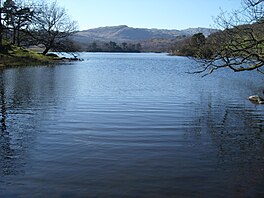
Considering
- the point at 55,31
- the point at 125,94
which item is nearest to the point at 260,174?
the point at 125,94

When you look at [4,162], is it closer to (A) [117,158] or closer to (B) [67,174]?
(B) [67,174]

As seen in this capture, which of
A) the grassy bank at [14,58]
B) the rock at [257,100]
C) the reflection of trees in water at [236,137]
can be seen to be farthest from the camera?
the grassy bank at [14,58]

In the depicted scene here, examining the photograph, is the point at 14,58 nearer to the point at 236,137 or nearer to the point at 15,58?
the point at 15,58

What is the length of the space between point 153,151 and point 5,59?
2000 inches

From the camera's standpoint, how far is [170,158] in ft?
39.8

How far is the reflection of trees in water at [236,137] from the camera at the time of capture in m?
10.7

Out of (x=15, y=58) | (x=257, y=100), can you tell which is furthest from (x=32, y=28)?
(x=257, y=100)

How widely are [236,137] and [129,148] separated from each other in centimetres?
506

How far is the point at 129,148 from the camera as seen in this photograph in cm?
1317

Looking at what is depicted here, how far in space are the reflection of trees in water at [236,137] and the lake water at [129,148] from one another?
3 cm

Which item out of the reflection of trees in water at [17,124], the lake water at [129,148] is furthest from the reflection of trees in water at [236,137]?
the reflection of trees in water at [17,124]

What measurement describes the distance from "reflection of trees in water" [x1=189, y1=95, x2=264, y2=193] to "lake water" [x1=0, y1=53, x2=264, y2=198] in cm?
3

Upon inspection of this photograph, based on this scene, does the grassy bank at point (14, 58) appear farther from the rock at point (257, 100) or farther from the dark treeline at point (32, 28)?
the rock at point (257, 100)

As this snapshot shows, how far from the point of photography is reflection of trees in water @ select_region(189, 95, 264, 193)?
10711 mm
